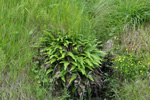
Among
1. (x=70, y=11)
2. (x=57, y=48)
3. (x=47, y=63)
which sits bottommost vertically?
(x=47, y=63)

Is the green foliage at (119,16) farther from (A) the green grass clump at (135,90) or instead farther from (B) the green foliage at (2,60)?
(B) the green foliage at (2,60)

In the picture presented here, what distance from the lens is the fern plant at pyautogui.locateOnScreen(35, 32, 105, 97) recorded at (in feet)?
11.7

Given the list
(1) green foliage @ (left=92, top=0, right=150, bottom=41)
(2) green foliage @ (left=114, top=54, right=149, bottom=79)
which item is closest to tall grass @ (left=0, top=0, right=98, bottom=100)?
(1) green foliage @ (left=92, top=0, right=150, bottom=41)

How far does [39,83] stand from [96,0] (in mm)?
3128

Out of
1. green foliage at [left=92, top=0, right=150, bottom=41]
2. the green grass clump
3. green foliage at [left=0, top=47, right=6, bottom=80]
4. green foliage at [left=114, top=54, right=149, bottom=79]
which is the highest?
green foliage at [left=92, top=0, right=150, bottom=41]

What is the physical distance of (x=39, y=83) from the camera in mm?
3559

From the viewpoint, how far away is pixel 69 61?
143 inches

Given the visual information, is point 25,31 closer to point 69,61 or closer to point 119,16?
point 69,61

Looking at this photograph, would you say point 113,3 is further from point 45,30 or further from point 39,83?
point 39,83

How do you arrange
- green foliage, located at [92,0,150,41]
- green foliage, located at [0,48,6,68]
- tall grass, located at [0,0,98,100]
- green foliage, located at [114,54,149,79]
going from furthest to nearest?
green foliage, located at [92,0,150,41], green foliage, located at [114,54,149,79], tall grass, located at [0,0,98,100], green foliage, located at [0,48,6,68]

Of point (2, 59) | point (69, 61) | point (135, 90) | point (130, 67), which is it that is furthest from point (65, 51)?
point (135, 90)

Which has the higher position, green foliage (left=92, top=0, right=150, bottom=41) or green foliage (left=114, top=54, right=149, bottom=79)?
green foliage (left=92, top=0, right=150, bottom=41)

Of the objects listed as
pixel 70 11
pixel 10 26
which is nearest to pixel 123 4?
pixel 70 11

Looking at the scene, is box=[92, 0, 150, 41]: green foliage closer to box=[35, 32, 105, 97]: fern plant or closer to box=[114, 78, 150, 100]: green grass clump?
box=[35, 32, 105, 97]: fern plant
